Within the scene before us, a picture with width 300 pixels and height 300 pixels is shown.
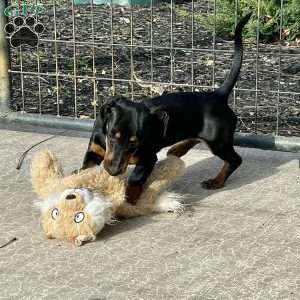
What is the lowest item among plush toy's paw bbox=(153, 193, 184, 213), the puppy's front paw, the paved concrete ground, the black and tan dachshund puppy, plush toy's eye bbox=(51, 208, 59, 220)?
the paved concrete ground

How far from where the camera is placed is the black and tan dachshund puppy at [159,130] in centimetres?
318

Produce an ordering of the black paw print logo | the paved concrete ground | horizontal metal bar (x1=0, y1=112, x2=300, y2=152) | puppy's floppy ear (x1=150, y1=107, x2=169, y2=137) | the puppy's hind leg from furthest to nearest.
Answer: the black paw print logo
horizontal metal bar (x1=0, y1=112, x2=300, y2=152)
the puppy's hind leg
puppy's floppy ear (x1=150, y1=107, x2=169, y2=137)
the paved concrete ground

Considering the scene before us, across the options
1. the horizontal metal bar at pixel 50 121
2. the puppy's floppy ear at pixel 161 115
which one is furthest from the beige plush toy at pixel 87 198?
the horizontal metal bar at pixel 50 121

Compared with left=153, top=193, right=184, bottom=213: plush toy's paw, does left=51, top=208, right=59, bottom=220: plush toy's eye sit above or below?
above

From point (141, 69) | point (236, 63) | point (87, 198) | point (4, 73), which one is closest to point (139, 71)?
point (141, 69)

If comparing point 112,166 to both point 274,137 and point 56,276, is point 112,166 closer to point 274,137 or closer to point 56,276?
point 56,276

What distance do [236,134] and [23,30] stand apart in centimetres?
153

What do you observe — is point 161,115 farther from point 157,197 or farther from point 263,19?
point 263,19

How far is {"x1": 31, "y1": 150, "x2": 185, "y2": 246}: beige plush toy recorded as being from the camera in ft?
9.45

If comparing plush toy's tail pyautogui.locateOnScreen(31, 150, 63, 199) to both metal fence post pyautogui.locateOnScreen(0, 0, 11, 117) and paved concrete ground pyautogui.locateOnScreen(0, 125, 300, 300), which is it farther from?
metal fence post pyautogui.locateOnScreen(0, 0, 11, 117)

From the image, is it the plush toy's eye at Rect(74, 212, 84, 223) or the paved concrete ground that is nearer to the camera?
the paved concrete ground

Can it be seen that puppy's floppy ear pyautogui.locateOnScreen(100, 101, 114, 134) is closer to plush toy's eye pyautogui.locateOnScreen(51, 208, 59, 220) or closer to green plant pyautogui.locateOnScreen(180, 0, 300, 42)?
plush toy's eye pyautogui.locateOnScreen(51, 208, 59, 220)

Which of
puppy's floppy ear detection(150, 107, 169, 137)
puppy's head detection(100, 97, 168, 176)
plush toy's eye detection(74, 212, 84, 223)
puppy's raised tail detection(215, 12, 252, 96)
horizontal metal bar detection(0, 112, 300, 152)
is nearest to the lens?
plush toy's eye detection(74, 212, 84, 223)

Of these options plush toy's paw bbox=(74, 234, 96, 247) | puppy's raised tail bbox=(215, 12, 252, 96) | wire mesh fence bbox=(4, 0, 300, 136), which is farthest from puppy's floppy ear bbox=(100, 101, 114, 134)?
wire mesh fence bbox=(4, 0, 300, 136)
